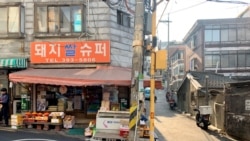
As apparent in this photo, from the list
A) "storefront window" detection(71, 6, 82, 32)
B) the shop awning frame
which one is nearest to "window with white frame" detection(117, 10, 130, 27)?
"storefront window" detection(71, 6, 82, 32)

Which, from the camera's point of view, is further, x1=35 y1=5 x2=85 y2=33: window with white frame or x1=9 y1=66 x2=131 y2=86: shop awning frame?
x1=35 y1=5 x2=85 y2=33: window with white frame

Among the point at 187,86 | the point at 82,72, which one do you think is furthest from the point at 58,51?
the point at 187,86

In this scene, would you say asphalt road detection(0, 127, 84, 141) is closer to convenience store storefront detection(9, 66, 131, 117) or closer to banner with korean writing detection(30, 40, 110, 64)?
convenience store storefront detection(9, 66, 131, 117)

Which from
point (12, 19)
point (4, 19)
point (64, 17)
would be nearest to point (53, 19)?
point (64, 17)

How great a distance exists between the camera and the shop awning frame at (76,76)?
13273mm

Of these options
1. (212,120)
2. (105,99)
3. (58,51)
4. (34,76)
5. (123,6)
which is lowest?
(212,120)

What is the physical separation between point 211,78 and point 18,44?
56.6ft

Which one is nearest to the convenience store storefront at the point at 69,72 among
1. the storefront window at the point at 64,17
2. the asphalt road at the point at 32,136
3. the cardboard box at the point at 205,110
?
the storefront window at the point at 64,17

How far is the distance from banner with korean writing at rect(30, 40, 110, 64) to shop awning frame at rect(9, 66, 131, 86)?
1.52 ft

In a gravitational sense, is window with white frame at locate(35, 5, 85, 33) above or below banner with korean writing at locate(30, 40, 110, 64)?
above

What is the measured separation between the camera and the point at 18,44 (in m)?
16.2

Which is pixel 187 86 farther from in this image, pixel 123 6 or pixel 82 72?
pixel 82 72

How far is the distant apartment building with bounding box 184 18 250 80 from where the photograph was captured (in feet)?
139

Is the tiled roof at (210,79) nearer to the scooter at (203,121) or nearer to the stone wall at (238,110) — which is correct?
the scooter at (203,121)
